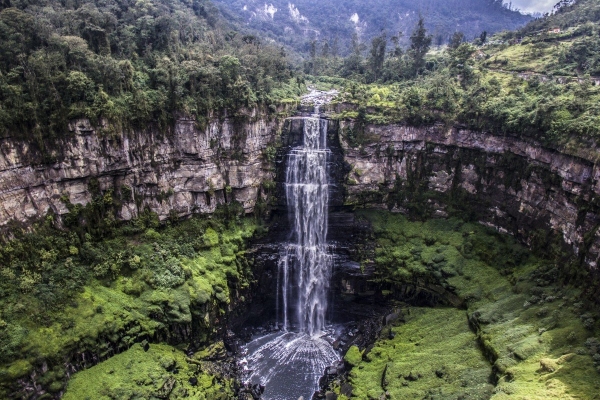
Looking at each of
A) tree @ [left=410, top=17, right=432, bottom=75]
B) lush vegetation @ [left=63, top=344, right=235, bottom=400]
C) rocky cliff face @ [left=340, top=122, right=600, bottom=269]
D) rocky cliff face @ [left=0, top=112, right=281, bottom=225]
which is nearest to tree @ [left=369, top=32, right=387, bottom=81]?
tree @ [left=410, top=17, right=432, bottom=75]

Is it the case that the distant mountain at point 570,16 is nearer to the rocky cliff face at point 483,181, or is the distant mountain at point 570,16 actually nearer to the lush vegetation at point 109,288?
the rocky cliff face at point 483,181

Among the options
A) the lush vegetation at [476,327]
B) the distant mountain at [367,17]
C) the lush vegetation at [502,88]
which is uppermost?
the distant mountain at [367,17]

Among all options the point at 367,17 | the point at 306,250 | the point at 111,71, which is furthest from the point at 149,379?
the point at 367,17

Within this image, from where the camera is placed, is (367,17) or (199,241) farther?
(367,17)

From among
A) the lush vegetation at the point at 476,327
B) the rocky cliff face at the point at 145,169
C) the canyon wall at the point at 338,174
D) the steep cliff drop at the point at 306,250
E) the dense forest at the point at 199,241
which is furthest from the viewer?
the steep cliff drop at the point at 306,250

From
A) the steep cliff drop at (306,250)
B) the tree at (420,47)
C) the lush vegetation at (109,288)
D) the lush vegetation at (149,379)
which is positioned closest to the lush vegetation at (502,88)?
the tree at (420,47)

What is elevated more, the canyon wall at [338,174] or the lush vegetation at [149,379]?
the canyon wall at [338,174]

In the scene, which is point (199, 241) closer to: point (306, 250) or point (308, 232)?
point (306, 250)
